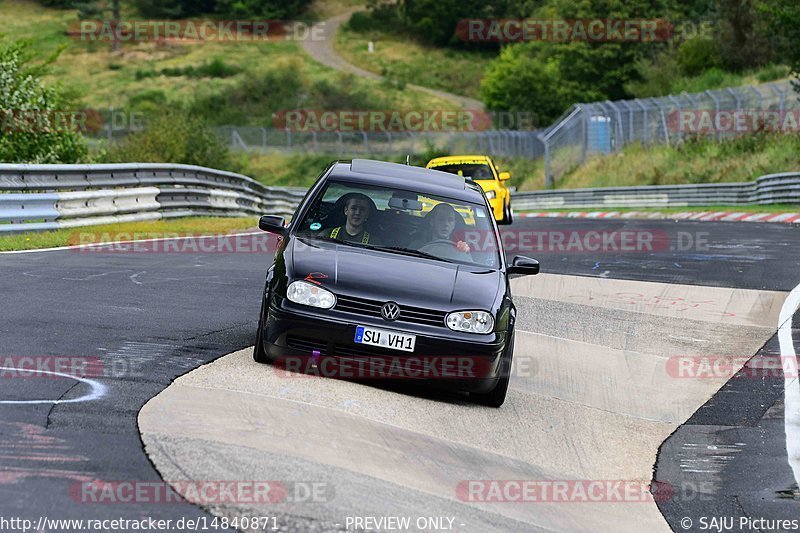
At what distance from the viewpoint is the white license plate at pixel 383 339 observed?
812cm

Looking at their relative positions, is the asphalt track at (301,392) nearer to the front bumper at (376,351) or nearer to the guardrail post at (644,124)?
the front bumper at (376,351)

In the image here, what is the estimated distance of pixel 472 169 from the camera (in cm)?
2861

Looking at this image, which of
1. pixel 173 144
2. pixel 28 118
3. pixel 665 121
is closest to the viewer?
pixel 28 118

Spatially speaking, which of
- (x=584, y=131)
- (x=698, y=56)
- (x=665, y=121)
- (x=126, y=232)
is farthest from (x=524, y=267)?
(x=698, y=56)

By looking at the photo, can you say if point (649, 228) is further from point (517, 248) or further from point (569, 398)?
point (569, 398)

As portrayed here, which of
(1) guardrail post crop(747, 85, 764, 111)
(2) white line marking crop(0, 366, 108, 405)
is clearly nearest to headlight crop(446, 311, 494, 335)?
(2) white line marking crop(0, 366, 108, 405)

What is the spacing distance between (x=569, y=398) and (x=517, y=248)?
1179cm

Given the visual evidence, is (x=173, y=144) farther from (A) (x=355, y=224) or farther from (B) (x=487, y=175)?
(A) (x=355, y=224)

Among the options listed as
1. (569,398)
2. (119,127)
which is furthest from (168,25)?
(569,398)

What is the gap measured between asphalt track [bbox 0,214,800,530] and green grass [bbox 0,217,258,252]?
4.53 feet

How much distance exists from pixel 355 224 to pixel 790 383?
3.69m

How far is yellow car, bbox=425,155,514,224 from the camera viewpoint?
90.3 feet

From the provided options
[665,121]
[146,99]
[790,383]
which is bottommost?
[146,99]

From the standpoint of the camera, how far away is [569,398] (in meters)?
9.62
